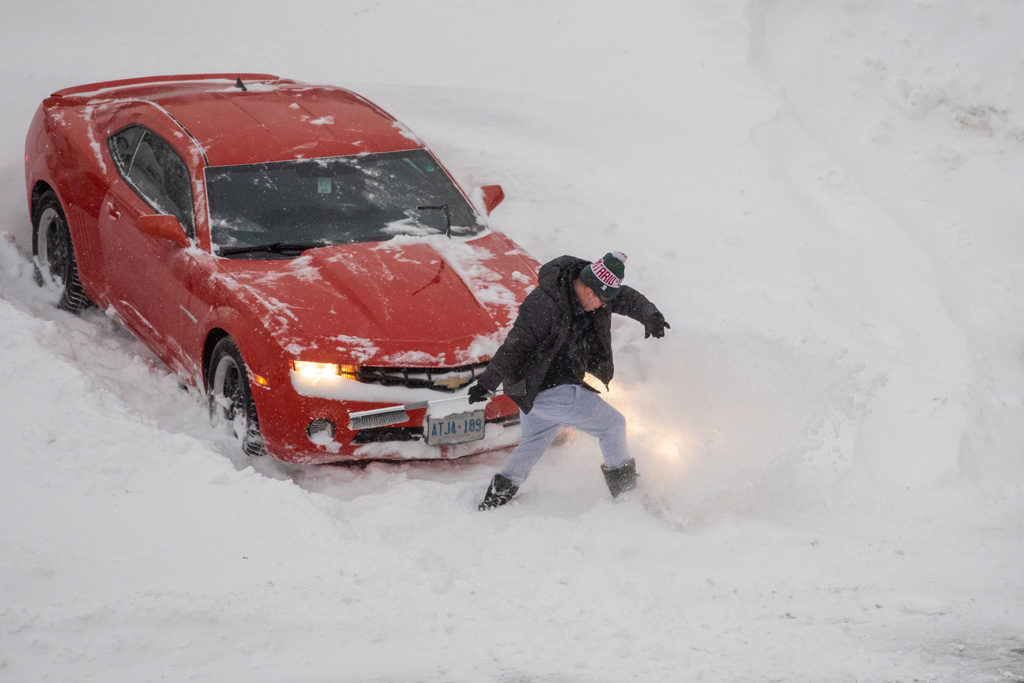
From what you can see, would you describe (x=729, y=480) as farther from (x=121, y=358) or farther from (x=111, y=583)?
(x=121, y=358)

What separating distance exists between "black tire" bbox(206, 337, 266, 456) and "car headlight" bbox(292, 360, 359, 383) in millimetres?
322

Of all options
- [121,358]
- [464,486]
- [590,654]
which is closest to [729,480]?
[464,486]

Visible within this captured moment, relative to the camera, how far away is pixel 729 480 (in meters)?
5.59

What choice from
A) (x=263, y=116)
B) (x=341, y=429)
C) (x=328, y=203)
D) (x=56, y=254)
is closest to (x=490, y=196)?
(x=328, y=203)

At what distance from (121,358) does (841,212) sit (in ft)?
17.6

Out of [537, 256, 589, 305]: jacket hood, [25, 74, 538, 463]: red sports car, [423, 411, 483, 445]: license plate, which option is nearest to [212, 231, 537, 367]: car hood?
[25, 74, 538, 463]: red sports car

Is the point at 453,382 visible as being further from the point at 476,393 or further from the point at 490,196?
the point at 490,196

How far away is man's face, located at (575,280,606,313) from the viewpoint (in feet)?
16.3

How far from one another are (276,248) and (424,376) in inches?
49.0

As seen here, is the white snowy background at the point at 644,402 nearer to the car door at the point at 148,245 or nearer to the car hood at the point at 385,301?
the car door at the point at 148,245

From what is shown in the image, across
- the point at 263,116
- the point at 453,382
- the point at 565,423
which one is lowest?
the point at 565,423

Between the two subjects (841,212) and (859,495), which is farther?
(841,212)

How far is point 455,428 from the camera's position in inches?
212

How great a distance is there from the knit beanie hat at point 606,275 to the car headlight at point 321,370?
4.08 feet
